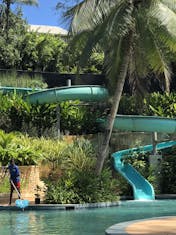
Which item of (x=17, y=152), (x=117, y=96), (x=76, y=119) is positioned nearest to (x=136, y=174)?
(x=117, y=96)

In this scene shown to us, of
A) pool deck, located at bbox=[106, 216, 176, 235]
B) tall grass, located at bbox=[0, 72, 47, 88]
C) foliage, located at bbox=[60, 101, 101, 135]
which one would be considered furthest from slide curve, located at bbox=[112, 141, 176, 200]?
tall grass, located at bbox=[0, 72, 47, 88]

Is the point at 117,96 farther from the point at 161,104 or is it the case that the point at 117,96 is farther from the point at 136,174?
the point at 161,104

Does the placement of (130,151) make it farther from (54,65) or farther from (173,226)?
(54,65)

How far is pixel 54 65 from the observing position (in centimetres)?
5312

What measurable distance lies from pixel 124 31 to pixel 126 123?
8.07 metres

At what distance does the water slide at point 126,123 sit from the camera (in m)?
25.7

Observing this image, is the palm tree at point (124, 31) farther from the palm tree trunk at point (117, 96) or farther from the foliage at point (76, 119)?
A: the foliage at point (76, 119)

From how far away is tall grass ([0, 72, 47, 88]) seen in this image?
37.9m

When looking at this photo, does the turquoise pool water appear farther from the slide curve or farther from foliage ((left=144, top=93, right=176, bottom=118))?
foliage ((left=144, top=93, right=176, bottom=118))

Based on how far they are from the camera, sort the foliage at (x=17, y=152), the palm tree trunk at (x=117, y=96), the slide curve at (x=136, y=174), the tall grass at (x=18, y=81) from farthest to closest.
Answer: the tall grass at (x=18, y=81) < the slide curve at (x=136, y=174) < the foliage at (x=17, y=152) < the palm tree trunk at (x=117, y=96)

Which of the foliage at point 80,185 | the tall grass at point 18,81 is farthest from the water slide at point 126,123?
the tall grass at point 18,81

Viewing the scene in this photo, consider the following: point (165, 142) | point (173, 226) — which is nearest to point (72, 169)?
point (165, 142)

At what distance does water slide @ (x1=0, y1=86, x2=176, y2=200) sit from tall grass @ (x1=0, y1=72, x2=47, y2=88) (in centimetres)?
454

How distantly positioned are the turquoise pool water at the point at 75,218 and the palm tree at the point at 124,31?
3.26 m
